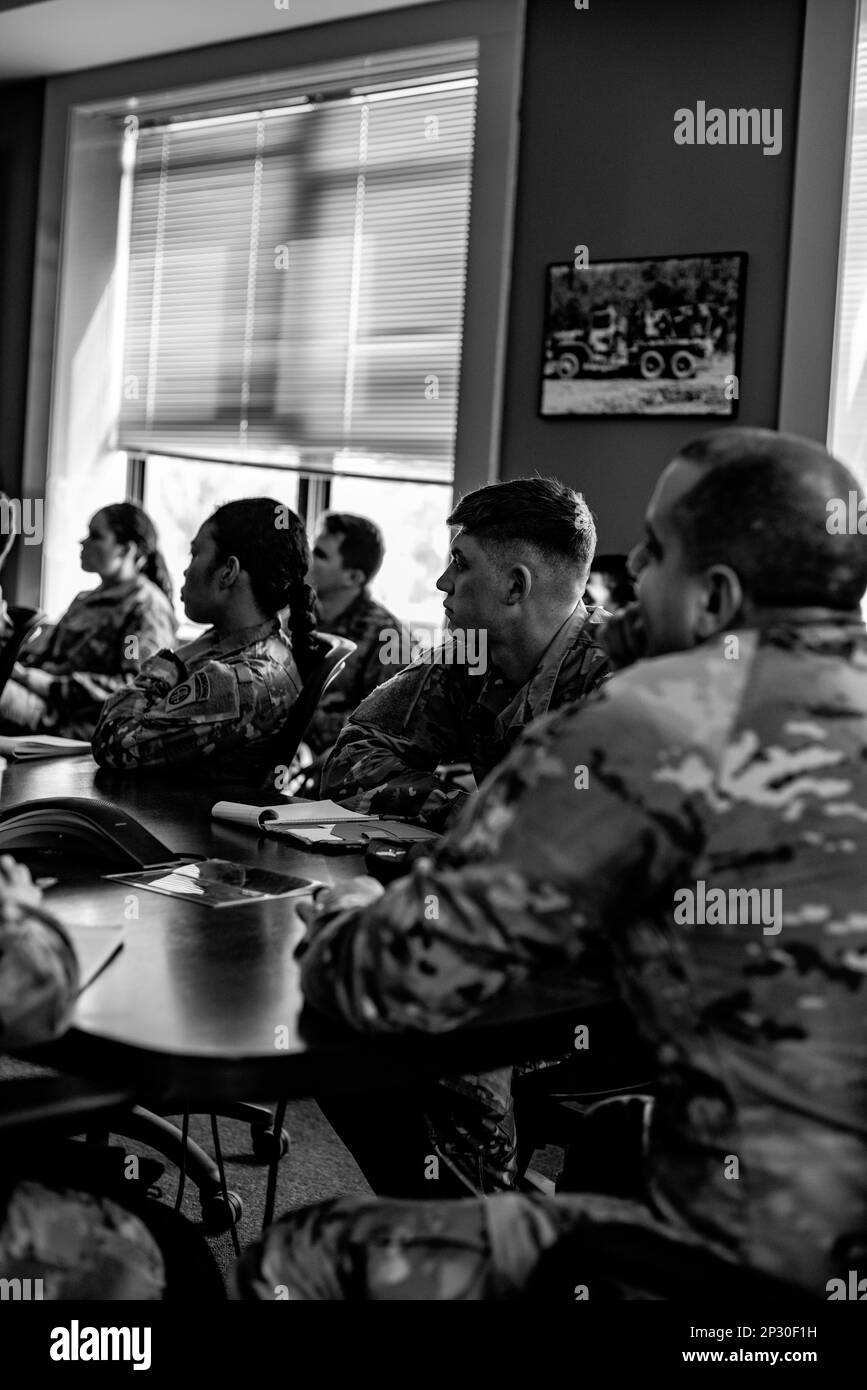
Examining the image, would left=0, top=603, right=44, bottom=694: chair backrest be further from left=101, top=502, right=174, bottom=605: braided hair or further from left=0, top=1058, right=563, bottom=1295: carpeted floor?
left=0, top=1058, right=563, bottom=1295: carpeted floor

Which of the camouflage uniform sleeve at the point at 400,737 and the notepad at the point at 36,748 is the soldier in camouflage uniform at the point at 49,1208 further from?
the notepad at the point at 36,748

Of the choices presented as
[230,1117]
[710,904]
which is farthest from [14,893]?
[230,1117]

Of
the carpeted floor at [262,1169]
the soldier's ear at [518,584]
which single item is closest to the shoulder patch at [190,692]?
the soldier's ear at [518,584]

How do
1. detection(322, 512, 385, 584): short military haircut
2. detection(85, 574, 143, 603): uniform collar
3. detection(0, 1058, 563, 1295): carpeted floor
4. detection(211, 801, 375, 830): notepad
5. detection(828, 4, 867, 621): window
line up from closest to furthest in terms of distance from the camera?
1. detection(211, 801, 375, 830): notepad
2. detection(0, 1058, 563, 1295): carpeted floor
3. detection(828, 4, 867, 621): window
4. detection(85, 574, 143, 603): uniform collar
5. detection(322, 512, 385, 584): short military haircut

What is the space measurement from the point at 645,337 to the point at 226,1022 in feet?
11.0

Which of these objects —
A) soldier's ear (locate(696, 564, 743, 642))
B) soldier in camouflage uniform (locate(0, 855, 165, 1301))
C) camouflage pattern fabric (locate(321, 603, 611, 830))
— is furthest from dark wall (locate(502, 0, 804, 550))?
soldier in camouflage uniform (locate(0, 855, 165, 1301))

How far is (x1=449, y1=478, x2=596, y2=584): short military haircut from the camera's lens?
2.22 meters

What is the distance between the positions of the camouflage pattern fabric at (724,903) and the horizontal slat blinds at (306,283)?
12.5 ft

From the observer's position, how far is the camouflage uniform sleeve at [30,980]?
1.04 meters

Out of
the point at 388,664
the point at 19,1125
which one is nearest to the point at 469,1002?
the point at 19,1125

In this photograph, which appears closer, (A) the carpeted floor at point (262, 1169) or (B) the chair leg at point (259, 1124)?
(A) the carpeted floor at point (262, 1169)

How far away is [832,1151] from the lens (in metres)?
0.99

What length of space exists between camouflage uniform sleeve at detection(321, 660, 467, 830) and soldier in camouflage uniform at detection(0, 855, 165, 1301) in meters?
1.14

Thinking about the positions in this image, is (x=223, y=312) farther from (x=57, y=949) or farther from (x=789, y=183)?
(x=57, y=949)
